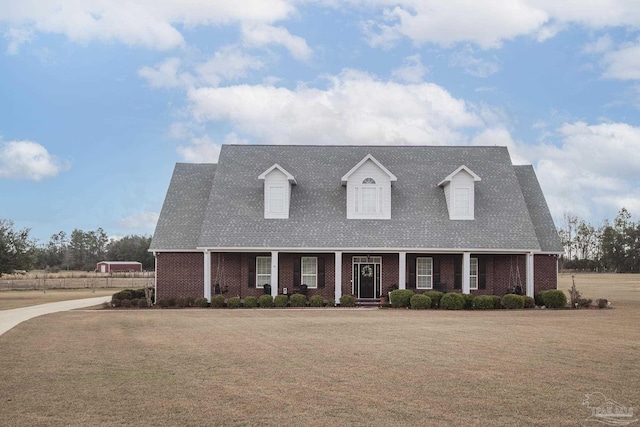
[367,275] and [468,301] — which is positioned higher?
[367,275]

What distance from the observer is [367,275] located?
38344 millimetres

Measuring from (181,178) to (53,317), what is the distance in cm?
1562

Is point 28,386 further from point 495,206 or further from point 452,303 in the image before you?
point 495,206

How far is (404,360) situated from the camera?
1579 centimetres

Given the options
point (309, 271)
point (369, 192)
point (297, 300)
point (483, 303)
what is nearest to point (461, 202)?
point (369, 192)

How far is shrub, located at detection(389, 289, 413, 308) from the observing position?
1348 inches

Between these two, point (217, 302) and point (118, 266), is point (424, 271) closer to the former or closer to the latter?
point (217, 302)

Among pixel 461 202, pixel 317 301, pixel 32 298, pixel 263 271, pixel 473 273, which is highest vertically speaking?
pixel 461 202

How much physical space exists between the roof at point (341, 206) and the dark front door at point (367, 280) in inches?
79.5

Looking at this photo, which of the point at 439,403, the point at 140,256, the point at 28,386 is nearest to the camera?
the point at 439,403

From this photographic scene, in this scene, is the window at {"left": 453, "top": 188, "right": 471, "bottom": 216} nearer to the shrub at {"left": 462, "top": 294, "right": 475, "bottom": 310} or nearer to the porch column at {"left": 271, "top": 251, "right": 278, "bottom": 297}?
the shrub at {"left": 462, "top": 294, "right": 475, "bottom": 310}

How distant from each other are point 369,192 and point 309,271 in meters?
5.40

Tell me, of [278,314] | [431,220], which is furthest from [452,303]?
[278,314]

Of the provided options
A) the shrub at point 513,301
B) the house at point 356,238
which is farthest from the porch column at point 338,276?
the shrub at point 513,301
